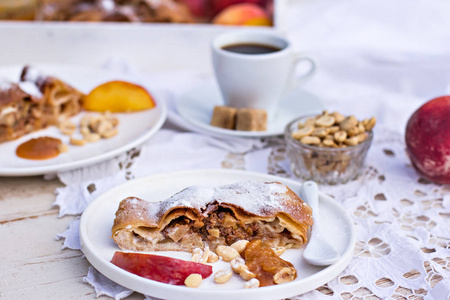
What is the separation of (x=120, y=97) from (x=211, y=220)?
2.92ft

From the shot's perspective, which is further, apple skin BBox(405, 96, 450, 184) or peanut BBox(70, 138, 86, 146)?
peanut BBox(70, 138, 86, 146)

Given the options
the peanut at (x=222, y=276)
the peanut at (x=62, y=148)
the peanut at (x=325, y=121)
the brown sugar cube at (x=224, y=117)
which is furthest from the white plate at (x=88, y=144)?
the peanut at (x=222, y=276)

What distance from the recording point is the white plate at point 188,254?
1093mm

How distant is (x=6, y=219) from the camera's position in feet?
4.81

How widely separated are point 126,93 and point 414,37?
59.2 inches

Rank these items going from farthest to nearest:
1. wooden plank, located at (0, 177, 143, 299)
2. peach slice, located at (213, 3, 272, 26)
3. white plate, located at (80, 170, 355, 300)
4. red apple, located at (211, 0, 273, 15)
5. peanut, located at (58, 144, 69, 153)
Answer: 1. red apple, located at (211, 0, 273, 15)
2. peach slice, located at (213, 3, 272, 26)
3. peanut, located at (58, 144, 69, 153)
4. wooden plank, located at (0, 177, 143, 299)
5. white plate, located at (80, 170, 355, 300)

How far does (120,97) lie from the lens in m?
2.02

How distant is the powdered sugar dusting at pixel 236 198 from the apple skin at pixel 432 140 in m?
0.54

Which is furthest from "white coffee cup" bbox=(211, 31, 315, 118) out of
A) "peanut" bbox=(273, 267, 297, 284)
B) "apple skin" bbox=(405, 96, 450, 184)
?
"peanut" bbox=(273, 267, 297, 284)

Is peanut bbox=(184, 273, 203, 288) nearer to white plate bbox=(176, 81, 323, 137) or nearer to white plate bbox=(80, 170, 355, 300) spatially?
white plate bbox=(80, 170, 355, 300)

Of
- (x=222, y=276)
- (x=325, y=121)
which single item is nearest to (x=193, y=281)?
(x=222, y=276)

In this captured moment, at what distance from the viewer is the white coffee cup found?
192 cm

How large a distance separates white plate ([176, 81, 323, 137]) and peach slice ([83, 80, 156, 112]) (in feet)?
0.43

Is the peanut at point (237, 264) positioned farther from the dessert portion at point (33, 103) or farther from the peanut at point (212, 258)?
the dessert portion at point (33, 103)
